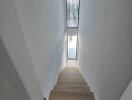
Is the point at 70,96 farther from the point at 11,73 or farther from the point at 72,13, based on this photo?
the point at 72,13

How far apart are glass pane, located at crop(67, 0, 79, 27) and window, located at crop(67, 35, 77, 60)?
59cm

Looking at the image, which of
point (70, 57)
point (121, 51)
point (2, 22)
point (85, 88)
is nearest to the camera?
point (2, 22)

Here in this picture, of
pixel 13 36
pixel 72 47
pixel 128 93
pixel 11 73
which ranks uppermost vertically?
pixel 13 36

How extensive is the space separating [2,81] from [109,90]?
3.65 feet

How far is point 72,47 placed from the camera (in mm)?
8586

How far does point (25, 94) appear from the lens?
136 cm

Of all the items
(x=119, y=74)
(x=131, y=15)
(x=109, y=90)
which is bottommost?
(x=109, y=90)

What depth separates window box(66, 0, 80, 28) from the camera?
25.3 ft

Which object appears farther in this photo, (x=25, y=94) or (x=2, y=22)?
(x=25, y=94)

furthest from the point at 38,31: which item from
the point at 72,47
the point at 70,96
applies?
the point at 72,47

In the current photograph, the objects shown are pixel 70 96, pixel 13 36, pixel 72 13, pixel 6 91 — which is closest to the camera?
pixel 13 36

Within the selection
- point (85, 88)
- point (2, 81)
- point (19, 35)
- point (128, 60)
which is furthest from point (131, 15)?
point (85, 88)

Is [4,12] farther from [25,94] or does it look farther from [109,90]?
[109,90]

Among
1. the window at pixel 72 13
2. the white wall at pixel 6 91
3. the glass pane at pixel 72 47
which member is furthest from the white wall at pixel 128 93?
the glass pane at pixel 72 47
